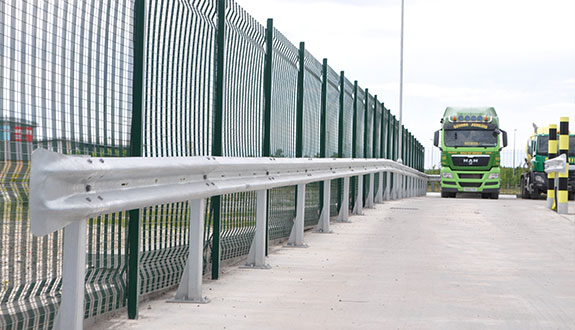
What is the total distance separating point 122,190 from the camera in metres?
4.87

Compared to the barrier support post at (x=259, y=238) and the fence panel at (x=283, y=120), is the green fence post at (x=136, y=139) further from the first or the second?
the fence panel at (x=283, y=120)

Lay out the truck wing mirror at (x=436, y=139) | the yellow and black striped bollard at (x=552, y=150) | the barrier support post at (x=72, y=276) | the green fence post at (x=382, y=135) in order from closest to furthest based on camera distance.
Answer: the barrier support post at (x=72, y=276) < the yellow and black striped bollard at (x=552, y=150) < the green fence post at (x=382, y=135) < the truck wing mirror at (x=436, y=139)

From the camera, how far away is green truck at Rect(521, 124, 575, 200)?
35.4 m

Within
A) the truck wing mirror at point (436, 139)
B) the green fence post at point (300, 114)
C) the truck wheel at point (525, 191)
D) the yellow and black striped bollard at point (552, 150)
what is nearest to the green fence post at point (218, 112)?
the green fence post at point (300, 114)

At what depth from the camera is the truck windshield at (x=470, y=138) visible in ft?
112

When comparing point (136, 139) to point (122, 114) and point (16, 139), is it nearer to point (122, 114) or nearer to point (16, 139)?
point (122, 114)

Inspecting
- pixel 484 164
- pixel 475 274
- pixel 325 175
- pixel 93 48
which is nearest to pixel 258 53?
pixel 325 175

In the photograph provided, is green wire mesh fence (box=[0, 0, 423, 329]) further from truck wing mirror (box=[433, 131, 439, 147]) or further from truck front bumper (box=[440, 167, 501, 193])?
truck front bumper (box=[440, 167, 501, 193])

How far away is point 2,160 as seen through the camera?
4.32 meters

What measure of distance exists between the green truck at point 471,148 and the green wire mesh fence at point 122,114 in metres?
23.7

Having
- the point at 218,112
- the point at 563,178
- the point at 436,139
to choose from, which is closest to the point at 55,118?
the point at 218,112

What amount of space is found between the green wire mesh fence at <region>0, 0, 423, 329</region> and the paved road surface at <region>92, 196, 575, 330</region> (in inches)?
17.2

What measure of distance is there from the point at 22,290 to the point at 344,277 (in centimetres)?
383

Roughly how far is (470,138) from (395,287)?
27903 mm
